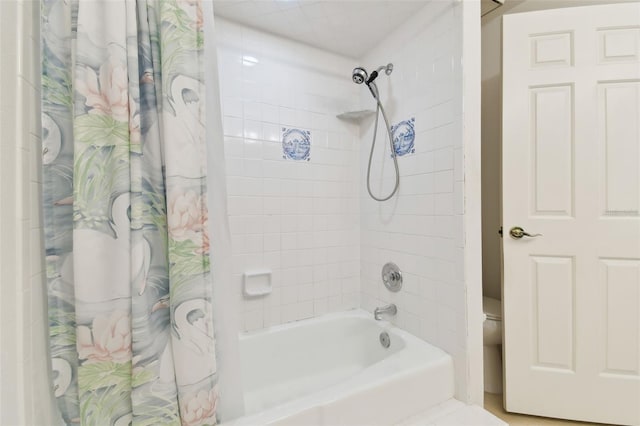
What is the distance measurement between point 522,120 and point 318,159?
1.12m

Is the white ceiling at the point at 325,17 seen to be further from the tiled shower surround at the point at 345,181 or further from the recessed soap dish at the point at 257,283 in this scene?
the recessed soap dish at the point at 257,283

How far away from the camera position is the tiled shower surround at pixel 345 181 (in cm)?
133

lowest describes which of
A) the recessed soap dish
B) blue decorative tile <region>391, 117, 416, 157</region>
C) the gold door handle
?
the recessed soap dish

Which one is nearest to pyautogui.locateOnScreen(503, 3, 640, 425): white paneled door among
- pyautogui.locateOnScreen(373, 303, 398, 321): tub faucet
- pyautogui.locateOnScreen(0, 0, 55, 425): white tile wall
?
pyautogui.locateOnScreen(373, 303, 398, 321): tub faucet

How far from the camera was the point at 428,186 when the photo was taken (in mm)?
1429

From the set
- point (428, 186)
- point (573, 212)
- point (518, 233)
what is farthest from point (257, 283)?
point (573, 212)

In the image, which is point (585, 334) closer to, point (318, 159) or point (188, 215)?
point (318, 159)

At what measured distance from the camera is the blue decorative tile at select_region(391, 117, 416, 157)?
152cm

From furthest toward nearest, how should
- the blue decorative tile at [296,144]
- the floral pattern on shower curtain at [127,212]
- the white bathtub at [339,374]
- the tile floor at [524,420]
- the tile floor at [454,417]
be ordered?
the blue decorative tile at [296,144]
the tile floor at [524,420]
the tile floor at [454,417]
the white bathtub at [339,374]
the floral pattern on shower curtain at [127,212]

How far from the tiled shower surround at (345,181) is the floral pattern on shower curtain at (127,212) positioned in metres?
0.76

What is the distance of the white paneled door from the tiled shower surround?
1.34ft

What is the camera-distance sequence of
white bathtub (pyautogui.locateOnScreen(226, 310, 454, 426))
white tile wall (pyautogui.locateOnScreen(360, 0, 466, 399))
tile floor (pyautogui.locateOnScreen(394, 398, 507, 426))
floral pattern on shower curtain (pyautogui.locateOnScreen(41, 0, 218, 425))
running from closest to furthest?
1. floral pattern on shower curtain (pyautogui.locateOnScreen(41, 0, 218, 425))
2. white bathtub (pyautogui.locateOnScreen(226, 310, 454, 426))
3. tile floor (pyautogui.locateOnScreen(394, 398, 507, 426))
4. white tile wall (pyautogui.locateOnScreen(360, 0, 466, 399))

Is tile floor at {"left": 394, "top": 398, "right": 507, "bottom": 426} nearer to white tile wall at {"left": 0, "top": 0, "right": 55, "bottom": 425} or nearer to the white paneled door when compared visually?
the white paneled door

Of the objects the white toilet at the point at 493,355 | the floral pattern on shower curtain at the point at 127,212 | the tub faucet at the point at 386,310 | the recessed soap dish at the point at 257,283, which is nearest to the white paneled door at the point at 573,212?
the white toilet at the point at 493,355
